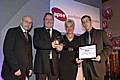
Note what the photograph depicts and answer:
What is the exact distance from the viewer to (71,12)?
4.75 m

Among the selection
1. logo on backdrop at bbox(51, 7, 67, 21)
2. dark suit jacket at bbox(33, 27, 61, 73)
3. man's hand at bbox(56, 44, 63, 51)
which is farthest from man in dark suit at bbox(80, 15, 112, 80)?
logo on backdrop at bbox(51, 7, 67, 21)

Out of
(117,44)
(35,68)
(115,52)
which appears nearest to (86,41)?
(35,68)

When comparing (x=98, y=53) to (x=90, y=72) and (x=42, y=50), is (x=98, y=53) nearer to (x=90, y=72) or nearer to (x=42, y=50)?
(x=90, y=72)

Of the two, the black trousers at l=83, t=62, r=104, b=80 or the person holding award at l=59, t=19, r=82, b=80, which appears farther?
the person holding award at l=59, t=19, r=82, b=80

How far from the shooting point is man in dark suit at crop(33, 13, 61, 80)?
324 centimetres

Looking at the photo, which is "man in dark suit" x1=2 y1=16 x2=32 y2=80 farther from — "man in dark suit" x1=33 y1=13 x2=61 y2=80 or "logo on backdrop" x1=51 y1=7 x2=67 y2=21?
"logo on backdrop" x1=51 y1=7 x2=67 y2=21

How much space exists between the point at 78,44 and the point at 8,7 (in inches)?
51.7

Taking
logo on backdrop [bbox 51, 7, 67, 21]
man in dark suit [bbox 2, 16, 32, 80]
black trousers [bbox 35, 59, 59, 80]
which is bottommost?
black trousers [bbox 35, 59, 59, 80]

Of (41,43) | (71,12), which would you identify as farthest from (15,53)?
(71,12)

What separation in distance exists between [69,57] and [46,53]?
1.11 feet

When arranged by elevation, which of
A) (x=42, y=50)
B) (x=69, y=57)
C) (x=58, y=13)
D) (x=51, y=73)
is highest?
(x=58, y=13)

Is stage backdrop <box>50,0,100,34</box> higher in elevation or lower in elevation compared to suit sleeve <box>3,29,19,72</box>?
higher

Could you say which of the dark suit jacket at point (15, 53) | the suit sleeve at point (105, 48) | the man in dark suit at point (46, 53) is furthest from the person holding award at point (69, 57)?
the dark suit jacket at point (15, 53)

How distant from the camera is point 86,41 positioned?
3207 mm
